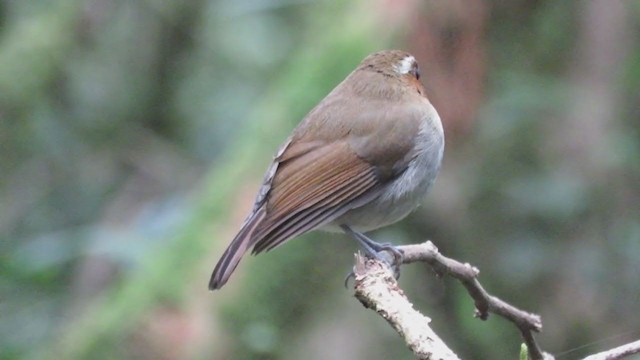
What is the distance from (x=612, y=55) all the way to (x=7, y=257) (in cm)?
292

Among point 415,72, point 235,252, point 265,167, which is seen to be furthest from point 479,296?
point 415,72

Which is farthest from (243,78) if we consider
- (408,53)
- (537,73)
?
(408,53)

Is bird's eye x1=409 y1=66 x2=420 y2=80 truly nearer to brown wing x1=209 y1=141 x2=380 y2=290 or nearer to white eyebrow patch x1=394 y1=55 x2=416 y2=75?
white eyebrow patch x1=394 y1=55 x2=416 y2=75

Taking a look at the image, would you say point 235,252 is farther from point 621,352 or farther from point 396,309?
point 621,352

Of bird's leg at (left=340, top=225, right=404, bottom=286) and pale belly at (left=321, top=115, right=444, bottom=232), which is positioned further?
pale belly at (left=321, top=115, right=444, bottom=232)

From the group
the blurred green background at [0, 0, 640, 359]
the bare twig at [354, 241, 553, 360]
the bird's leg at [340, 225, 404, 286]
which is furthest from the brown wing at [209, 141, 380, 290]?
the bare twig at [354, 241, 553, 360]

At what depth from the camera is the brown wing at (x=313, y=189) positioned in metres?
3.39

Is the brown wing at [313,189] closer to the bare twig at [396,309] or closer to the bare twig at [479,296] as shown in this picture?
the bare twig at [479,296]

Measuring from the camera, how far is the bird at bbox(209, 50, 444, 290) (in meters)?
3.52

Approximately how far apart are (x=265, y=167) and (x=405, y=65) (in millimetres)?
592

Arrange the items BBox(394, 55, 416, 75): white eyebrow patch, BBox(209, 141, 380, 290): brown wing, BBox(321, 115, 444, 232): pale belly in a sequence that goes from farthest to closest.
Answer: BBox(394, 55, 416, 75): white eyebrow patch, BBox(321, 115, 444, 232): pale belly, BBox(209, 141, 380, 290): brown wing

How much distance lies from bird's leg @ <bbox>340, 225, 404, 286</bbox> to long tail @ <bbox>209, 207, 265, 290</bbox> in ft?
1.06

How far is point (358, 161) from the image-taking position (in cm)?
373

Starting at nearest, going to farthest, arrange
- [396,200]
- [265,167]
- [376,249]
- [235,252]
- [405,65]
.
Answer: [235,252] < [376,249] < [396,200] < [265,167] < [405,65]
